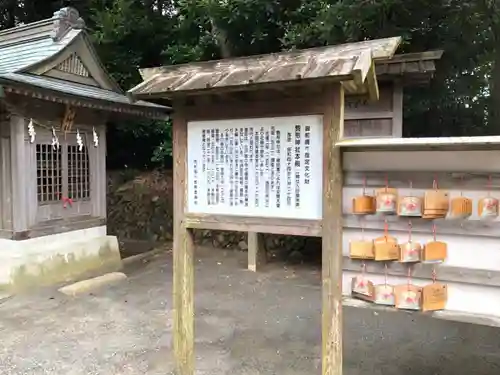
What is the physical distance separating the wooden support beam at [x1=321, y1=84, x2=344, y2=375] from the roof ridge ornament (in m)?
6.79

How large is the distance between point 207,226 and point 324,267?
1019 mm

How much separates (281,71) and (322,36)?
5.53 meters

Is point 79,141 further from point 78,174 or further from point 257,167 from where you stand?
point 257,167

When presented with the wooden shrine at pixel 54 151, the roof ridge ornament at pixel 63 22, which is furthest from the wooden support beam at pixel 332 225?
the roof ridge ornament at pixel 63 22

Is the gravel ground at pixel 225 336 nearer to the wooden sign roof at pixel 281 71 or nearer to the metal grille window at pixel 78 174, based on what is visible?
the metal grille window at pixel 78 174

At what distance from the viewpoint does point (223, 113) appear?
355 centimetres

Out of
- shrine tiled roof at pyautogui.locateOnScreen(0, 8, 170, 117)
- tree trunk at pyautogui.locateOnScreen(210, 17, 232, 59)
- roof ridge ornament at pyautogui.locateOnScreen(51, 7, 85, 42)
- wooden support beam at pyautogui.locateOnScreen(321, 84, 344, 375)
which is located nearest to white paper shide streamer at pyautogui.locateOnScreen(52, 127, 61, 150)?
shrine tiled roof at pyautogui.locateOnScreen(0, 8, 170, 117)

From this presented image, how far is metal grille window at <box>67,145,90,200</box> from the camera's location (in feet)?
26.1

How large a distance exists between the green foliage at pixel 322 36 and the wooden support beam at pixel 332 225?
5018mm

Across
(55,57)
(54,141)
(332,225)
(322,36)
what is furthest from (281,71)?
(55,57)

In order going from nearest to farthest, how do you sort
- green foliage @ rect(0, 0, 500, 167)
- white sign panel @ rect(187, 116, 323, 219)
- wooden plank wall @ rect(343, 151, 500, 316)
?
wooden plank wall @ rect(343, 151, 500, 316)
white sign panel @ rect(187, 116, 323, 219)
green foliage @ rect(0, 0, 500, 167)

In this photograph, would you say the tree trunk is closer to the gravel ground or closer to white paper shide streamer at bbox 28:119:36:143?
white paper shide streamer at bbox 28:119:36:143

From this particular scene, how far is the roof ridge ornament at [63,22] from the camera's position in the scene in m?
8.09

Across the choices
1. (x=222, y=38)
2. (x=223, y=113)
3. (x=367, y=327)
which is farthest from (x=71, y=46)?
(x=367, y=327)
